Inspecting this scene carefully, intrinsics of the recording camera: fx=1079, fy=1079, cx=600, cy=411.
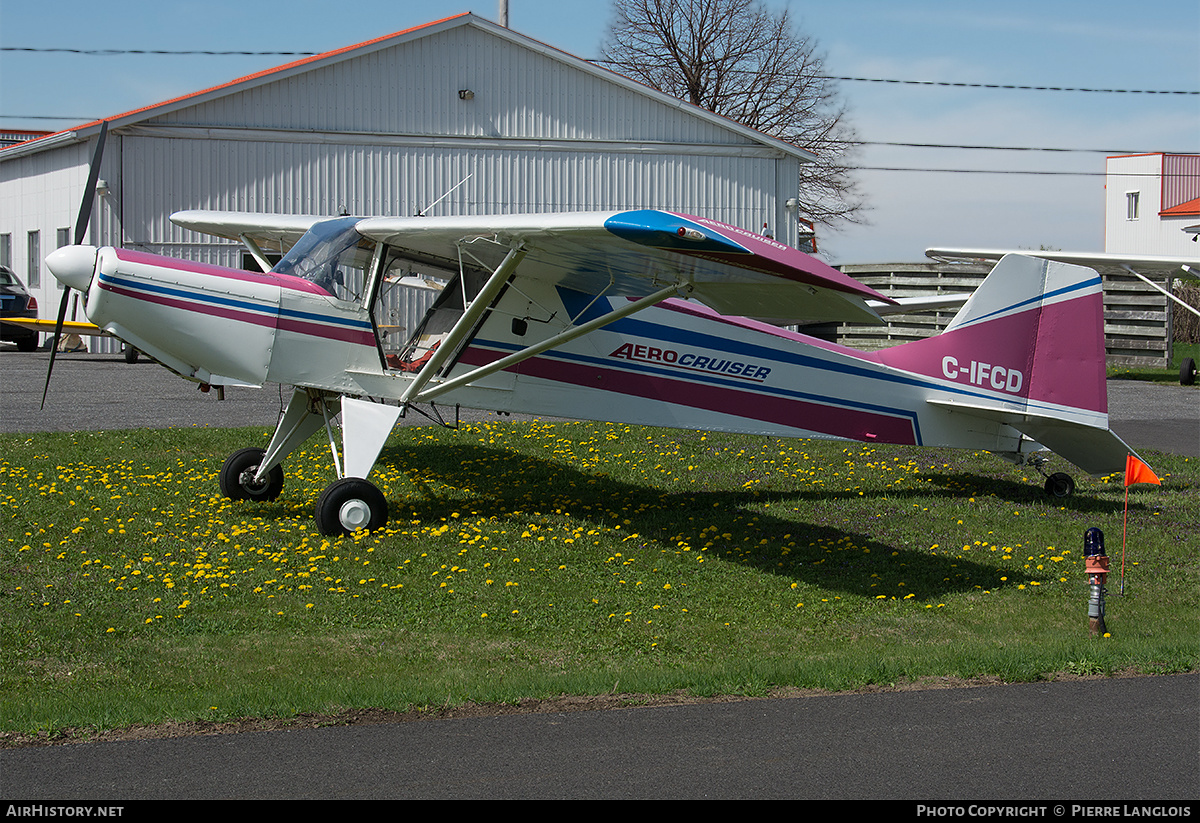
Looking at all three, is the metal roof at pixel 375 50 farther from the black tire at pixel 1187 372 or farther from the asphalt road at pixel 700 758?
the asphalt road at pixel 700 758

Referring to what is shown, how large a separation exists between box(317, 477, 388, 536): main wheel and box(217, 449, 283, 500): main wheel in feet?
4.94

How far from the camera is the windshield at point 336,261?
31.4 feet

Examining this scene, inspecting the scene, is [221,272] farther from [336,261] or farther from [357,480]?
[357,480]

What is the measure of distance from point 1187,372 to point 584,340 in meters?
19.7

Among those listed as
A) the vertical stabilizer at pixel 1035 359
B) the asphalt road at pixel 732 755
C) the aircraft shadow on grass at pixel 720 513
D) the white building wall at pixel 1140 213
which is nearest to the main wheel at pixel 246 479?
the aircraft shadow on grass at pixel 720 513

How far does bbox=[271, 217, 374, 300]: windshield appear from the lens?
957 centimetres

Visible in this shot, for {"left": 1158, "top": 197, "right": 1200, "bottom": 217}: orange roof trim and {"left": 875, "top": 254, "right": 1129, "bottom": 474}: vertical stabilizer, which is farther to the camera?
{"left": 1158, "top": 197, "right": 1200, "bottom": 217}: orange roof trim

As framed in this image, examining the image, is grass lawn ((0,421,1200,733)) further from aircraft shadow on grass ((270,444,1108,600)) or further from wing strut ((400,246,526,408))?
wing strut ((400,246,526,408))

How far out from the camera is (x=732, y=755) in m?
4.78

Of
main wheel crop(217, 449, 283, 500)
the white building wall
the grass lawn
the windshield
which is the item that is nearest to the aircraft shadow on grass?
the grass lawn

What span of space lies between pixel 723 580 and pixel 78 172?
23.0 metres

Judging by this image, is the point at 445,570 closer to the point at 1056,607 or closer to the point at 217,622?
the point at 217,622

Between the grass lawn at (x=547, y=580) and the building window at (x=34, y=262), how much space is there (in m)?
18.0

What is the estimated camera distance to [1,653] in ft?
20.9
